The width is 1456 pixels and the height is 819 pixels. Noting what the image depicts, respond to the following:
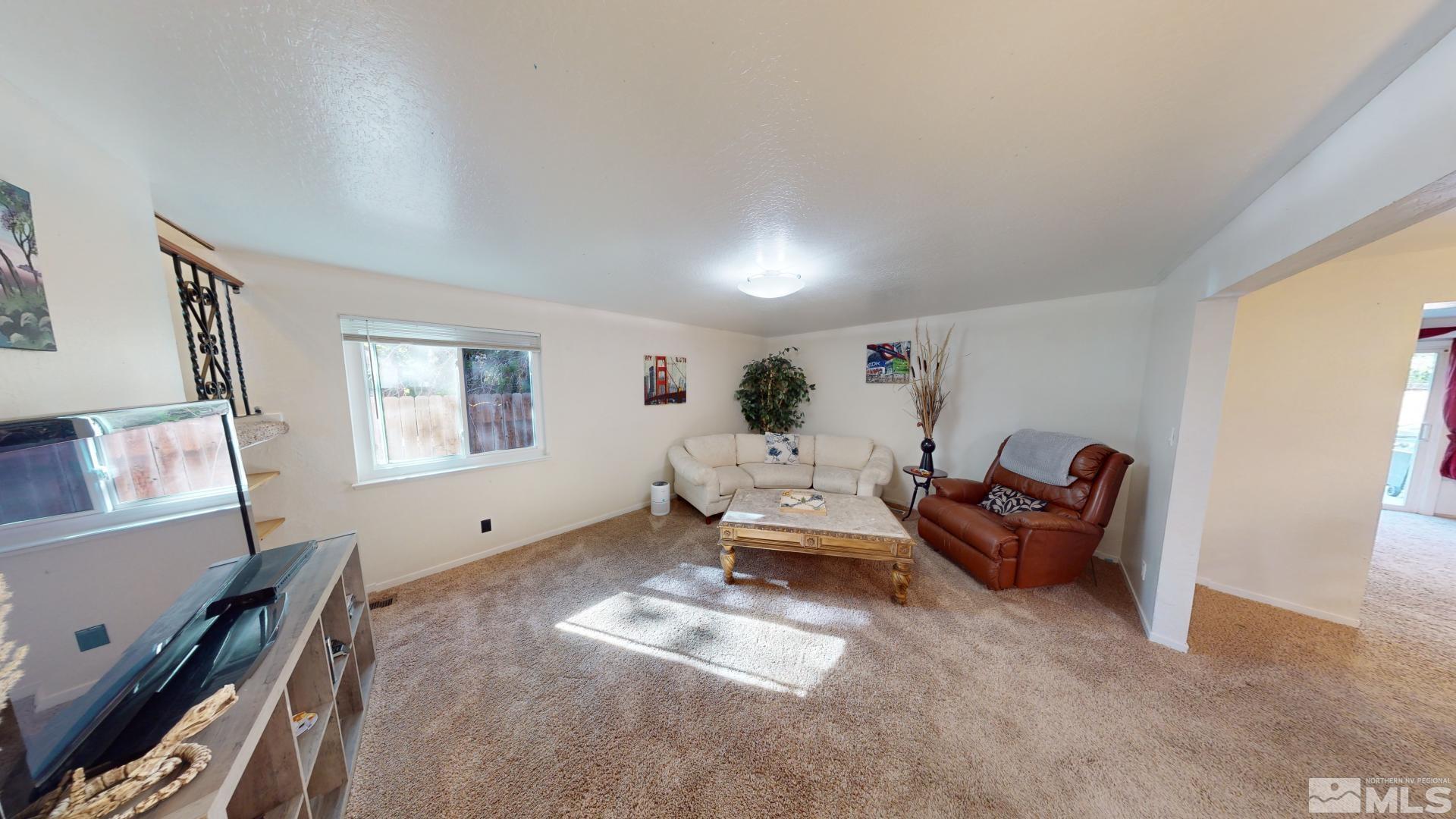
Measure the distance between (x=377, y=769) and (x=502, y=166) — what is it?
6.98 ft

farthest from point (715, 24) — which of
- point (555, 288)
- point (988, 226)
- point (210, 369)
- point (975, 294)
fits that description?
point (975, 294)

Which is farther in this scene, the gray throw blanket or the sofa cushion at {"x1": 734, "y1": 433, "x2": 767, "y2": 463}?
the sofa cushion at {"x1": 734, "y1": 433, "x2": 767, "y2": 463}

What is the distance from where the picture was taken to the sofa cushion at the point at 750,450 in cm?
397

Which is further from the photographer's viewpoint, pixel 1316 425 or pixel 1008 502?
pixel 1008 502

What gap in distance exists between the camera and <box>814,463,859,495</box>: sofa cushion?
3.39 metres

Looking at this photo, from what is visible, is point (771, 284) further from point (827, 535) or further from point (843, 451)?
point (843, 451)

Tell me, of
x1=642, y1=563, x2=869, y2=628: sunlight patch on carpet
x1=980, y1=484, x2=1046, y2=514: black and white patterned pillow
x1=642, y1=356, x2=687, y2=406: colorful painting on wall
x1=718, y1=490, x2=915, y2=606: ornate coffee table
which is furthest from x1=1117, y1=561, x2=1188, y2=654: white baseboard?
x1=642, y1=356, x2=687, y2=406: colorful painting on wall

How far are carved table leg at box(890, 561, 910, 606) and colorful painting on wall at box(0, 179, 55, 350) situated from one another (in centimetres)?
309

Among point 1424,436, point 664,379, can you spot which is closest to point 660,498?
point 664,379

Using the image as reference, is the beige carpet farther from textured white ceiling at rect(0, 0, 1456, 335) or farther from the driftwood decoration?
textured white ceiling at rect(0, 0, 1456, 335)

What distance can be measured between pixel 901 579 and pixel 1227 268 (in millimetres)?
2058

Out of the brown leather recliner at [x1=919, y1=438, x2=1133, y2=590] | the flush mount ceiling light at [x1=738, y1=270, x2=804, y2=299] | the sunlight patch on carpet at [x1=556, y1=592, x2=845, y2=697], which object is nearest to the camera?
the sunlight patch on carpet at [x1=556, y1=592, x2=845, y2=697]

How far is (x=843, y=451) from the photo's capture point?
3.83 m

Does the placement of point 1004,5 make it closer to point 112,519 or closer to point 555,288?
point 112,519
